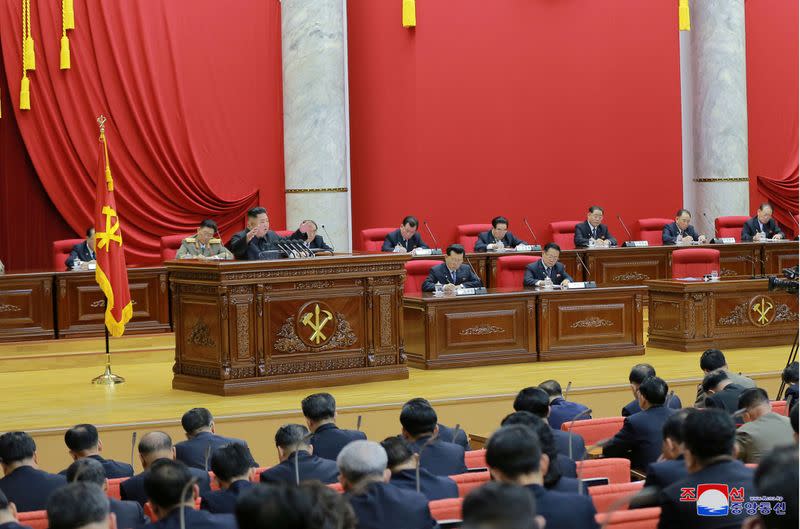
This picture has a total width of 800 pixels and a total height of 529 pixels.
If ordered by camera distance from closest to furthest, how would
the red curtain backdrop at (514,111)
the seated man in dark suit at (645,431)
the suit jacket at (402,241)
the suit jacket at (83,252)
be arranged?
the seated man in dark suit at (645,431)
the suit jacket at (83,252)
the suit jacket at (402,241)
the red curtain backdrop at (514,111)

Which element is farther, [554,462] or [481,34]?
[481,34]

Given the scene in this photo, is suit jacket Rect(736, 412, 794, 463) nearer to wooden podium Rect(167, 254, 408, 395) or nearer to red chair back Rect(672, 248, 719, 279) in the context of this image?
wooden podium Rect(167, 254, 408, 395)

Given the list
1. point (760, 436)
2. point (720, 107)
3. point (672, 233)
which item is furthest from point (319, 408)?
point (720, 107)

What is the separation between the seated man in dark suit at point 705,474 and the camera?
3.44m

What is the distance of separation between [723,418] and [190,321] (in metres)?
5.22

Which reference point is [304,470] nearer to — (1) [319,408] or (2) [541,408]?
(1) [319,408]

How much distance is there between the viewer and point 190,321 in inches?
320

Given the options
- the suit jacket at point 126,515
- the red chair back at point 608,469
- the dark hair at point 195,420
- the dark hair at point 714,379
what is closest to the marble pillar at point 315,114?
the dark hair at point 714,379

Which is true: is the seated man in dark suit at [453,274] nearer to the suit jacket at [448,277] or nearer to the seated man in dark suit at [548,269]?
the suit jacket at [448,277]

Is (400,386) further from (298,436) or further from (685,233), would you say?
(685,233)

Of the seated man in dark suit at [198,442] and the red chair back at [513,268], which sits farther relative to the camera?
the red chair back at [513,268]

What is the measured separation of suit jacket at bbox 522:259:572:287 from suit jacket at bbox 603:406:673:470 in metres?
4.28

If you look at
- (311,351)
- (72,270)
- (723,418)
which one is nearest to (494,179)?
(72,270)

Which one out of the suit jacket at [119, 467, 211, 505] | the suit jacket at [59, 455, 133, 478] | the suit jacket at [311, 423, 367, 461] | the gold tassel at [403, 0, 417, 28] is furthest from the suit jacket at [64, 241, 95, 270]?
the suit jacket at [119, 467, 211, 505]
